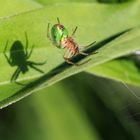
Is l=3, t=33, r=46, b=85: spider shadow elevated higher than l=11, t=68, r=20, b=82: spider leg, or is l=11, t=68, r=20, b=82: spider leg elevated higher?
l=3, t=33, r=46, b=85: spider shadow

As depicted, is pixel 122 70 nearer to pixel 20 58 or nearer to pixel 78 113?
pixel 78 113

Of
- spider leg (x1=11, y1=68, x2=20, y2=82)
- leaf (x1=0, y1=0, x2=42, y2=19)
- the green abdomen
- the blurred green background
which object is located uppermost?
leaf (x1=0, y1=0, x2=42, y2=19)

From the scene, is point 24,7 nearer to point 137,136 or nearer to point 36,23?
point 36,23

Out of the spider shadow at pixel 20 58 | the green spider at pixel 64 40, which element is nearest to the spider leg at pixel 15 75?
the spider shadow at pixel 20 58

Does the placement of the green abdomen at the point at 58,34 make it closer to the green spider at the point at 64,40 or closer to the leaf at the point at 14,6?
the green spider at the point at 64,40

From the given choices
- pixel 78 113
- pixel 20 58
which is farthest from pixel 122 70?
pixel 20 58

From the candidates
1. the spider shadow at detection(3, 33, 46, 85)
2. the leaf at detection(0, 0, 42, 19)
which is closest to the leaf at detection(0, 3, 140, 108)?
the spider shadow at detection(3, 33, 46, 85)

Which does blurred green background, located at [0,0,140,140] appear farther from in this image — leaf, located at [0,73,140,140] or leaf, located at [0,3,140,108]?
leaf, located at [0,3,140,108]
